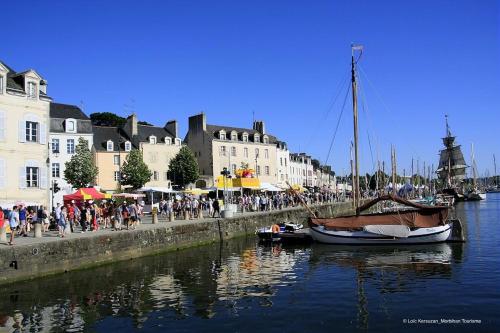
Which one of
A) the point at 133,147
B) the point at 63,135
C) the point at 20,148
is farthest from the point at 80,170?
the point at 20,148

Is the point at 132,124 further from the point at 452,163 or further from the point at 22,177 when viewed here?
the point at 452,163

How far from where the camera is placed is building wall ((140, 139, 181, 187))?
64000 mm

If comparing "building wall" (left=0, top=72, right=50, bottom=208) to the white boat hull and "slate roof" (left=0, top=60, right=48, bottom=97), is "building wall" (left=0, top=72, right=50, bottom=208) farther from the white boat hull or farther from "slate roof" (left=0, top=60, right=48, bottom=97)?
the white boat hull

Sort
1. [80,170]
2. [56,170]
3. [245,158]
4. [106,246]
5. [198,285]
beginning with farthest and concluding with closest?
[245,158] → [56,170] → [80,170] → [106,246] → [198,285]

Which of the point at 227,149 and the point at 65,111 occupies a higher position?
the point at 65,111

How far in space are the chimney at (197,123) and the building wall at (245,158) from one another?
10.6 feet

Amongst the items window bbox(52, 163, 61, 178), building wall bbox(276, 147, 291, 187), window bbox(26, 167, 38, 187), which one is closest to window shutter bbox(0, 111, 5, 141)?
window bbox(26, 167, 38, 187)

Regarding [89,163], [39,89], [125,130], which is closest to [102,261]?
[39,89]

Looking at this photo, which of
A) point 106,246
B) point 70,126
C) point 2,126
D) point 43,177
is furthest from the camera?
point 70,126

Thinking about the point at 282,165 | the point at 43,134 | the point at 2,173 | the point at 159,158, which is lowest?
the point at 2,173

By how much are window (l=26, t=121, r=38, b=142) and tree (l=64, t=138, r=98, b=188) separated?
18.5 meters

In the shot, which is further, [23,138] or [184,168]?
[184,168]

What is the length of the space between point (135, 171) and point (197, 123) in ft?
65.4

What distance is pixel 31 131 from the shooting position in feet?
107
